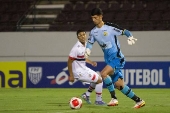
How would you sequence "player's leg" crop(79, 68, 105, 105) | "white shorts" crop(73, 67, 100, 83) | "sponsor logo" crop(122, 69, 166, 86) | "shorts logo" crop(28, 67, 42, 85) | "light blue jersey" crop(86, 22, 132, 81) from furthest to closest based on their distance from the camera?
"shorts logo" crop(28, 67, 42, 85)
"sponsor logo" crop(122, 69, 166, 86)
"white shorts" crop(73, 67, 100, 83)
"player's leg" crop(79, 68, 105, 105)
"light blue jersey" crop(86, 22, 132, 81)

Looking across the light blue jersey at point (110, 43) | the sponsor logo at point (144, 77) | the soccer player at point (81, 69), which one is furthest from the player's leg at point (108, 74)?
the sponsor logo at point (144, 77)

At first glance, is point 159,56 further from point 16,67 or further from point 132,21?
point 16,67

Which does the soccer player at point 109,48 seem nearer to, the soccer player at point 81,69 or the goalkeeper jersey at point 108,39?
the goalkeeper jersey at point 108,39

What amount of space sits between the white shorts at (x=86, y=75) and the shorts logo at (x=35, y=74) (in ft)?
29.1

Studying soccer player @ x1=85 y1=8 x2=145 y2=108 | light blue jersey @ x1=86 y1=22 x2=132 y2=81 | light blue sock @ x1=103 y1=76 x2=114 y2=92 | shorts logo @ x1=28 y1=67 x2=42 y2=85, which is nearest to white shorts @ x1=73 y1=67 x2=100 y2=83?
light blue sock @ x1=103 y1=76 x2=114 y2=92

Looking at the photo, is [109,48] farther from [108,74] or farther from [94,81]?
[94,81]

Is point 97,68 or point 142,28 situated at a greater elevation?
point 142,28

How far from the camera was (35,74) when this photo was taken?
22.9 m

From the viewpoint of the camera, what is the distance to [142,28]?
2306 centimetres

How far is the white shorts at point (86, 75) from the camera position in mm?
13405

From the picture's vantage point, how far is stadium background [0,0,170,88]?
875 inches

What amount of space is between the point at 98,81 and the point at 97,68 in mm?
9456

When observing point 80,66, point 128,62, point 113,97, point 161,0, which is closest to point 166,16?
point 161,0

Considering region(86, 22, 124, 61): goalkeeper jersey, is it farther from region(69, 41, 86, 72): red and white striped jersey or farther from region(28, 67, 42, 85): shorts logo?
region(28, 67, 42, 85): shorts logo
